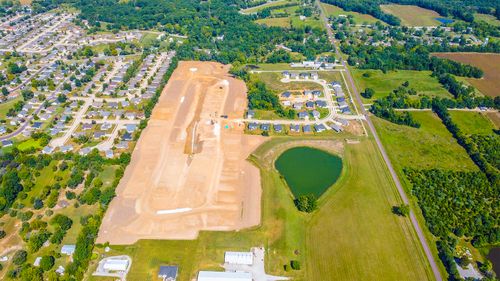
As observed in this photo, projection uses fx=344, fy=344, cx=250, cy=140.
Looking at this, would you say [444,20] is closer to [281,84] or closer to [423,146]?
[281,84]

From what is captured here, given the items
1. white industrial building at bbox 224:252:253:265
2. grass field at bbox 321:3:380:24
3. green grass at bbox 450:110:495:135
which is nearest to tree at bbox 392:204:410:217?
white industrial building at bbox 224:252:253:265

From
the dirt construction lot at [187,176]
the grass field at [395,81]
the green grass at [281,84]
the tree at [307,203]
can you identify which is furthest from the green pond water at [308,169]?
the grass field at [395,81]

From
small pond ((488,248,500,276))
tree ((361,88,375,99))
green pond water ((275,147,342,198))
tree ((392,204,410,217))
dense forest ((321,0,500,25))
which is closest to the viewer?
small pond ((488,248,500,276))

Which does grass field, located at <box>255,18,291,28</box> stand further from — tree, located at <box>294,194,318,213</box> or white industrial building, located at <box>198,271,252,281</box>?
white industrial building, located at <box>198,271,252,281</box>

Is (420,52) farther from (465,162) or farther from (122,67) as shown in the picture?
(122,67)

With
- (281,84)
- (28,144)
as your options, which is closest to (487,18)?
(281,84)

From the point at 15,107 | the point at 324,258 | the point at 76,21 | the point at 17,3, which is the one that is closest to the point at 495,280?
the point at 324,258

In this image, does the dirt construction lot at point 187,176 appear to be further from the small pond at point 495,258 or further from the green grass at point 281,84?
the small pond at point 495,258
